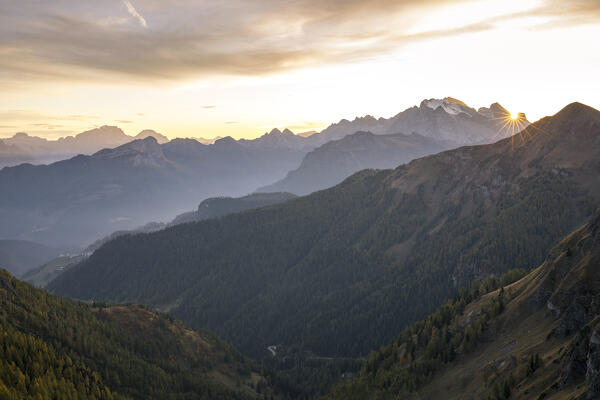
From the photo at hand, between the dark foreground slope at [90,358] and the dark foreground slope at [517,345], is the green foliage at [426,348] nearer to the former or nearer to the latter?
the dark foreground slope at [517,345]

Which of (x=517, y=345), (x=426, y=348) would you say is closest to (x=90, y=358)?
(x=426, y=348)

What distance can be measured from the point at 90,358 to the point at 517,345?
6161 inches

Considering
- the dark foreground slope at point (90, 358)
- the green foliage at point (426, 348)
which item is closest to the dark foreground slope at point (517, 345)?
the green foliage at point (426, 348)

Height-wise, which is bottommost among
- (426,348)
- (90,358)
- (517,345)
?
(90,358)

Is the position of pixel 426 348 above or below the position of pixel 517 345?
below

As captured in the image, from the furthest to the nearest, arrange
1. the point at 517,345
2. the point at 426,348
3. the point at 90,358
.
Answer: the point at 90,358 → the point at 426,348 → the point at 517,345

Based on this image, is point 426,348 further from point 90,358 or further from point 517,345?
point 90,358

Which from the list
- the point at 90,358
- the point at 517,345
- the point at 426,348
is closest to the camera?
the point at 517,345

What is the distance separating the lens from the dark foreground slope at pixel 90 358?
12546cm

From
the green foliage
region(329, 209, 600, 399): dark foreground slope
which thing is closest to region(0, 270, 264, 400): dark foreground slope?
the green foliage

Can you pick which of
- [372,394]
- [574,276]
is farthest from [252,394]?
[574,276]

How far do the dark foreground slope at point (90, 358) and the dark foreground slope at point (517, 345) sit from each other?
7256cm

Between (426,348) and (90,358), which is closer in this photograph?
(426,348)

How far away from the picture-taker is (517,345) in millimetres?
100938
